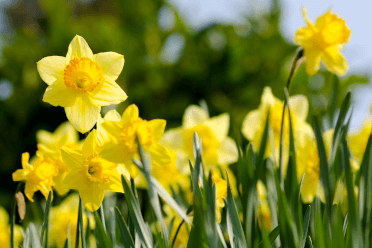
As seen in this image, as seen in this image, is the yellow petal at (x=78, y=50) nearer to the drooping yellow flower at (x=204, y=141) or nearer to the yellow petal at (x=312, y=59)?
the drooping yellow flower at (x=204, y=141)

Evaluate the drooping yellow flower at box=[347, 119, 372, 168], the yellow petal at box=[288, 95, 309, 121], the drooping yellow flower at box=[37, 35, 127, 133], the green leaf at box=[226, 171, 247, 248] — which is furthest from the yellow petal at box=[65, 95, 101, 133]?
the drooping yellow flower at box=[347, 119, 372, 168]

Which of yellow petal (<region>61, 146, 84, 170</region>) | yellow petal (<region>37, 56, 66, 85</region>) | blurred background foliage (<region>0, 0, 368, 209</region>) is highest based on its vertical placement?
blurred background foliage (<region>0, 0, 368, 209</region>)

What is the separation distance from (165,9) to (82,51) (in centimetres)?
275

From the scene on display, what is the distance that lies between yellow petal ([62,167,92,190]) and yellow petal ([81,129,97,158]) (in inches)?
1.3

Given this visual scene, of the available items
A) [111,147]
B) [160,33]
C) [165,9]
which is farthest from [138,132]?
[165,9]

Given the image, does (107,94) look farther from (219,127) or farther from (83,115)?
(219,127)

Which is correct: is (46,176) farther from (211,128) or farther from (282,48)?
(282,48)

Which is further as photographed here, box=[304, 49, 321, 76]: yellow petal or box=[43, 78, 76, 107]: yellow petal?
box=[304, 49, 321, 76]: yellow petal

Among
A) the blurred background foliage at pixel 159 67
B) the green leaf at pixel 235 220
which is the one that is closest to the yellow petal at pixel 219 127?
the green leaf at pixel 235 220

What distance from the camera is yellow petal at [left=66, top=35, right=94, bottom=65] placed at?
71cm

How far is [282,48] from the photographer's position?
3014mm

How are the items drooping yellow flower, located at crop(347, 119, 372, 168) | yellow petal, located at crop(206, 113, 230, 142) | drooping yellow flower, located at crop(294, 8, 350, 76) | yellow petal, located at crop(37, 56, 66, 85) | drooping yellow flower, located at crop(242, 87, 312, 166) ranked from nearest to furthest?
yellow petal, located at crop(37, 56, 66, 85) < drooping yellow flower, located at crop(294, 8, 350, 76) < drooping yellow flower, located at crop(242, 87, 312, 166) < yellow petal, located at crop(206, 113, 230, 142) < drooping yellow flower, located at crop(347, 119, 372, 168)

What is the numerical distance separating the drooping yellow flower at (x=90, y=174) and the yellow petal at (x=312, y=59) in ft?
1.70

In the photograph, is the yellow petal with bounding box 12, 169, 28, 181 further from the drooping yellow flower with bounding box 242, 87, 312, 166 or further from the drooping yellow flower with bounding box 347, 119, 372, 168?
the drooping yellow flower with bounding box 347, 119, 372, 168
